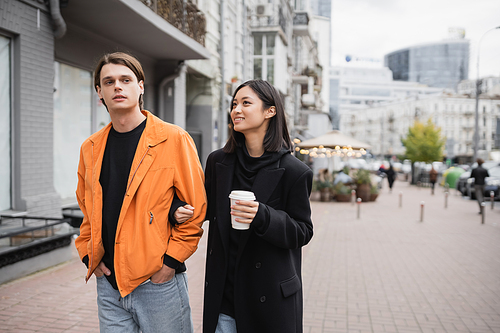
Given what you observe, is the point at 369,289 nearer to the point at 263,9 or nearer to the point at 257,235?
the point at 257,235

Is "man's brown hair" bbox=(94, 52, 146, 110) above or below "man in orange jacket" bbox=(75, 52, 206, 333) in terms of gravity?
above

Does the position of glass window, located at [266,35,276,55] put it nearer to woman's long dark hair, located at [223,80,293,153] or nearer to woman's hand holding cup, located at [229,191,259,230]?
woman's long dark hair, located at [223,80,293,153]

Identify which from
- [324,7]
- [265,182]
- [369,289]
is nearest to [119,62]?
[265,182]

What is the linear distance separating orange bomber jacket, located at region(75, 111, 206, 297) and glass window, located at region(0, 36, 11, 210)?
17.8ft

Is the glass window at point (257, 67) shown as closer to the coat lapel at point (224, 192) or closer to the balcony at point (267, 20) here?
the balcony at point (267, 20)

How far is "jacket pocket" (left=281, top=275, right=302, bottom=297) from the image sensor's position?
2221mm

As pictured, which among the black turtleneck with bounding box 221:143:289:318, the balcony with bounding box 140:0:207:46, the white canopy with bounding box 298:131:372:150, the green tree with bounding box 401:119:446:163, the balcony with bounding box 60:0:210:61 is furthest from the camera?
the green tree with bounding box 401:119:446:163

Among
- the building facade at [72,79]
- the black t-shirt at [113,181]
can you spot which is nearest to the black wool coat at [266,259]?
the black t-shirt at [113,181]

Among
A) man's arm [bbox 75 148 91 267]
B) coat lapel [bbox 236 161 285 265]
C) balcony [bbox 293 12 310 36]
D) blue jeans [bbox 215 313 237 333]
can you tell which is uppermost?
balcony [bbox 293 12 310 36]

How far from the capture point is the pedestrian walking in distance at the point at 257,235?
221 centimetres

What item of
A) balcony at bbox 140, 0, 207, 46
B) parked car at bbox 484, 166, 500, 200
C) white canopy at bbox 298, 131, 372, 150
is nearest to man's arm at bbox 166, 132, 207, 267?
balcony at bbox 140, 0, 207, 46

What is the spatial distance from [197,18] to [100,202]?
1046 centimetres

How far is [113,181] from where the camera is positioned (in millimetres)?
2258

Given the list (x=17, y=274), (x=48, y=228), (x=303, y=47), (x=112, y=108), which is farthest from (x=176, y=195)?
(x=303, y=47)
